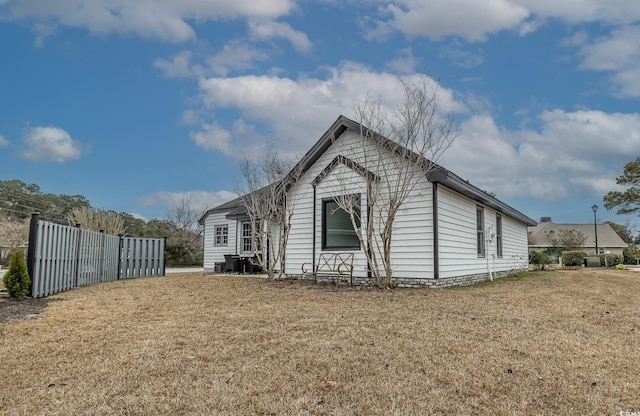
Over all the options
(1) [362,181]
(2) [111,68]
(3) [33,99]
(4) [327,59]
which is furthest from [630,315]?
(3) [33,99]

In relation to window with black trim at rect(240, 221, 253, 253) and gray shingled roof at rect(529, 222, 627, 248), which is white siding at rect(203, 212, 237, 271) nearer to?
window with black trim at rect(240, 221, 253, 253)

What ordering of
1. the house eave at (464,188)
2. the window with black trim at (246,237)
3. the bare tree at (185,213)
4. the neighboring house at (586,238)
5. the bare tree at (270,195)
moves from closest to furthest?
the house eave at (464,188), the bare tree at (270,195), the window with black trim at (246,237), the bare tree at (185,213), the neighboring house at (586,238)

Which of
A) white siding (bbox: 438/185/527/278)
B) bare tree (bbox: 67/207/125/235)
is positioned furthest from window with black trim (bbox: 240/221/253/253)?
white siding (bbox: 438/185/527/278)

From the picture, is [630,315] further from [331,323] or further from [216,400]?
[216,400]

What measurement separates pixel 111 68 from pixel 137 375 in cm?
1176

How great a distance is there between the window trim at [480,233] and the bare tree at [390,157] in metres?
4.05

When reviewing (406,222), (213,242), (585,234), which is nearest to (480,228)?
(406,222)

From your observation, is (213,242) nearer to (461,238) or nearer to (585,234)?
(461,238)

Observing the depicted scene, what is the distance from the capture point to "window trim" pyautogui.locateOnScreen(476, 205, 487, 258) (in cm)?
1288

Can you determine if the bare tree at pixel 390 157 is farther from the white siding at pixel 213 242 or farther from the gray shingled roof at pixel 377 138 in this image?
the white siding at pixel 213 242

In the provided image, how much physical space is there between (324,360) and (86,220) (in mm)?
21584

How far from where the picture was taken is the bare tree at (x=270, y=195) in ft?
39.7

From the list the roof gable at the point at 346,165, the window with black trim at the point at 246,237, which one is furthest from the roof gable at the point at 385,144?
the window with black trim at the point at 246,237

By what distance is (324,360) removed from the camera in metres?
3.73
